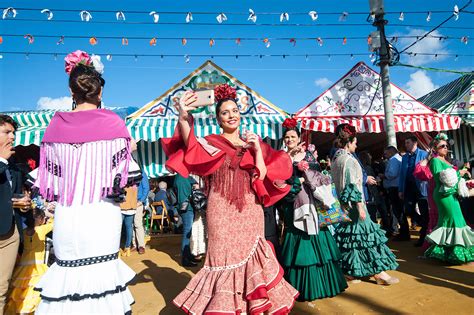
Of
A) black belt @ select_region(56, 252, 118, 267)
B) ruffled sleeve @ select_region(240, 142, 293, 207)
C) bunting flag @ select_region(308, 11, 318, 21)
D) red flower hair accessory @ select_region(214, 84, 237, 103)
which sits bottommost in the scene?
black belt @ select_region(56, 252, 118, 267)

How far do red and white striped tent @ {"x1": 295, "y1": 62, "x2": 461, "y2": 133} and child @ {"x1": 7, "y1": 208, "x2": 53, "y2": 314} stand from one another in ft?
21.0

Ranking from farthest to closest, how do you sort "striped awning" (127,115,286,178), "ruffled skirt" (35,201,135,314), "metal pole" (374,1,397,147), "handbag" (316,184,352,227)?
"striped awning" (127,115,286,178) → "metal pole" (374,1,397,147) → "handbag" (316,184,352,227) → "ruffled skirt" (35,201,135,314)

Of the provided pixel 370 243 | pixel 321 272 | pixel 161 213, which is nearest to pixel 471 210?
pixel 370 243

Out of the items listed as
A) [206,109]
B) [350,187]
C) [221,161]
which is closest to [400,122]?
[206,109]

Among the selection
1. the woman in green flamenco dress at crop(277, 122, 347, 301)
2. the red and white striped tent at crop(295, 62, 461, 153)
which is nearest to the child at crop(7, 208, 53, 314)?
the woman in green flamenco dress at crop(277, 122, 347, 301)

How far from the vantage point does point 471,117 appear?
8961 millimetres

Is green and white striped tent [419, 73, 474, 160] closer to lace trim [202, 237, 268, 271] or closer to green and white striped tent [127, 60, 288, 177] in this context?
green and white striped tent [127, 60, 288, 177]

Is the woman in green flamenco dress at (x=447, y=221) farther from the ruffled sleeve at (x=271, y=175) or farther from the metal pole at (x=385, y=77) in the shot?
the metal pole at (x=385, y=77)

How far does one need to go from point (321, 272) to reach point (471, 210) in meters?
3.64

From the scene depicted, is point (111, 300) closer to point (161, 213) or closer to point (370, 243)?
point (370, 243)

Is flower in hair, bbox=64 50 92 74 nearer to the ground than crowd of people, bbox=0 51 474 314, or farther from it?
farther from it

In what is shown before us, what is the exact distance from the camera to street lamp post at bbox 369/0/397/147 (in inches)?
315

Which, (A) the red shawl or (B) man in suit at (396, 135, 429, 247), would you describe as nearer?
(A) the red shawl

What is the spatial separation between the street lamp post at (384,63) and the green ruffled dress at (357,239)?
458cm
